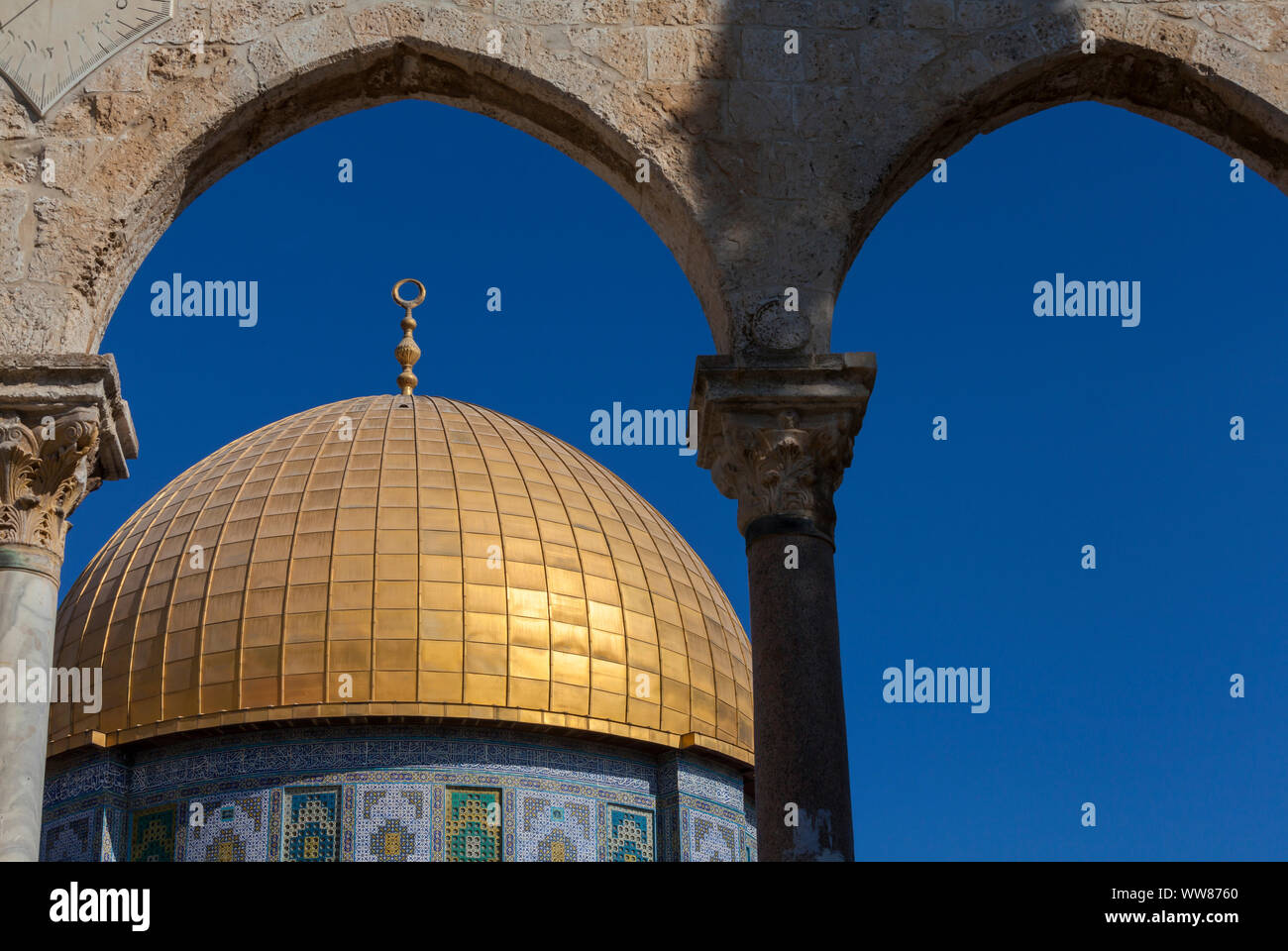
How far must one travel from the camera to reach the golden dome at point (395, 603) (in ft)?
60.9

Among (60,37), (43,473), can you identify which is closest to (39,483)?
(43,473)

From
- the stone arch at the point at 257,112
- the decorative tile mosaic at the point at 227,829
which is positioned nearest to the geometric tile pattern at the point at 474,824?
the decorative tile mosaic at the point at 227,829

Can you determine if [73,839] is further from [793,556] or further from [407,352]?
[793,556]

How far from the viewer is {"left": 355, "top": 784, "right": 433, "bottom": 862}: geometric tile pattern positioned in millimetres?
18484

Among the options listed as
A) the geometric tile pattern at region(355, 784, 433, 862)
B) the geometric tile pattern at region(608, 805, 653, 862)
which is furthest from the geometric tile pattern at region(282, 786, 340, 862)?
the geometric tile pattern at region(608, 805, 653, 862)

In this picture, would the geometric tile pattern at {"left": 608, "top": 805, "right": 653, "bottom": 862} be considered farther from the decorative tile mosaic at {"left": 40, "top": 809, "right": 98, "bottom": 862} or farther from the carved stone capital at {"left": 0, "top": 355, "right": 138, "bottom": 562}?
the carved stone capital at {"left": 0, "top": 355, "right": 138, "bottom": 562}

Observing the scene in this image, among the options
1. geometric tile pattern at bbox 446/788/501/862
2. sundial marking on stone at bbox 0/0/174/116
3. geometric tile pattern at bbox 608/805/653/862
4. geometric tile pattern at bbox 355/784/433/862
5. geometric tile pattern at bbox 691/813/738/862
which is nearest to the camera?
sundial marking on stone at bbox 0/0/174/116

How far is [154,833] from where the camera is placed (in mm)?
19031

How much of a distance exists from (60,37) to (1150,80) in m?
4.44

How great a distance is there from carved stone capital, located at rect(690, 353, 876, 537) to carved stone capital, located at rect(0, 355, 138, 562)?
89.6 inches

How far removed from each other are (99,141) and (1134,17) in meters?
4.20

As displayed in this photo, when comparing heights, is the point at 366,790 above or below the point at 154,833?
above

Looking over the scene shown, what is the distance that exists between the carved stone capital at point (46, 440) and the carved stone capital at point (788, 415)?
2.27m
